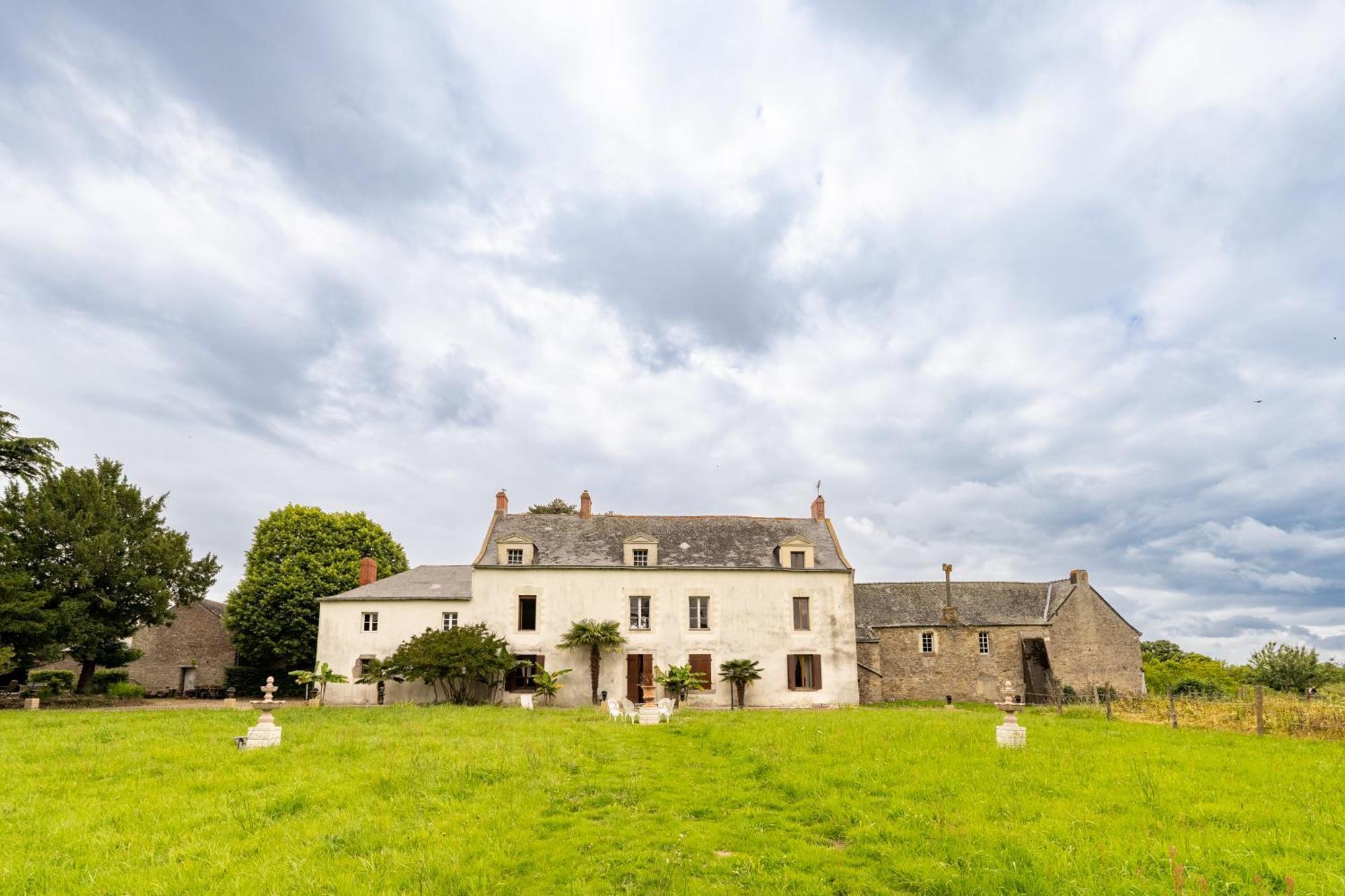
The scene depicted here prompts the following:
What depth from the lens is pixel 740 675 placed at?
98.6 feet

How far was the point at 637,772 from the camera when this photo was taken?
11.4 metres

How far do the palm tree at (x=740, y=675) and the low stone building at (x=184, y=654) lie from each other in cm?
2862

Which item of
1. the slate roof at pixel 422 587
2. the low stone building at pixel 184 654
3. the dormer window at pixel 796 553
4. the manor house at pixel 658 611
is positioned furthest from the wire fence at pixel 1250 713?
the low stone building at pixel 184 654

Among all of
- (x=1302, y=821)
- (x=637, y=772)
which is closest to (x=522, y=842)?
(x=637, y=772)

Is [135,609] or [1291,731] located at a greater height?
[135,609]

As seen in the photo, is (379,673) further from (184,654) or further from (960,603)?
(960,603)

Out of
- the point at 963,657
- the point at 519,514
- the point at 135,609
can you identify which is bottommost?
the point at 963,657

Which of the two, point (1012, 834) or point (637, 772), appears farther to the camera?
point (637, 772)

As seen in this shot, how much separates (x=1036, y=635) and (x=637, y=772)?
3063 cm

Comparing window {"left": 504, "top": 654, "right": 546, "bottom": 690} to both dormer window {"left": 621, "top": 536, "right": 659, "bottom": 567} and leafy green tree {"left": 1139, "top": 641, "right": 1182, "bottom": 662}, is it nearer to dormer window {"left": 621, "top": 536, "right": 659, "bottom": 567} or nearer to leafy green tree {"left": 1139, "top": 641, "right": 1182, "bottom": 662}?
dormer window {"left": 621, "top": 536, "right": 659, "bottom": 567}

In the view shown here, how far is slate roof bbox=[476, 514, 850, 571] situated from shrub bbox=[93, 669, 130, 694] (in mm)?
20741

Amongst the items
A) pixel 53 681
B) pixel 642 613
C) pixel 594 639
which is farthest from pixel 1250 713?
pixel 53 681

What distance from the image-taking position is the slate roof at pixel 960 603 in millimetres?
36031

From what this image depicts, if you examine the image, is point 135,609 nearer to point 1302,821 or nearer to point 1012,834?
point 1012,834
